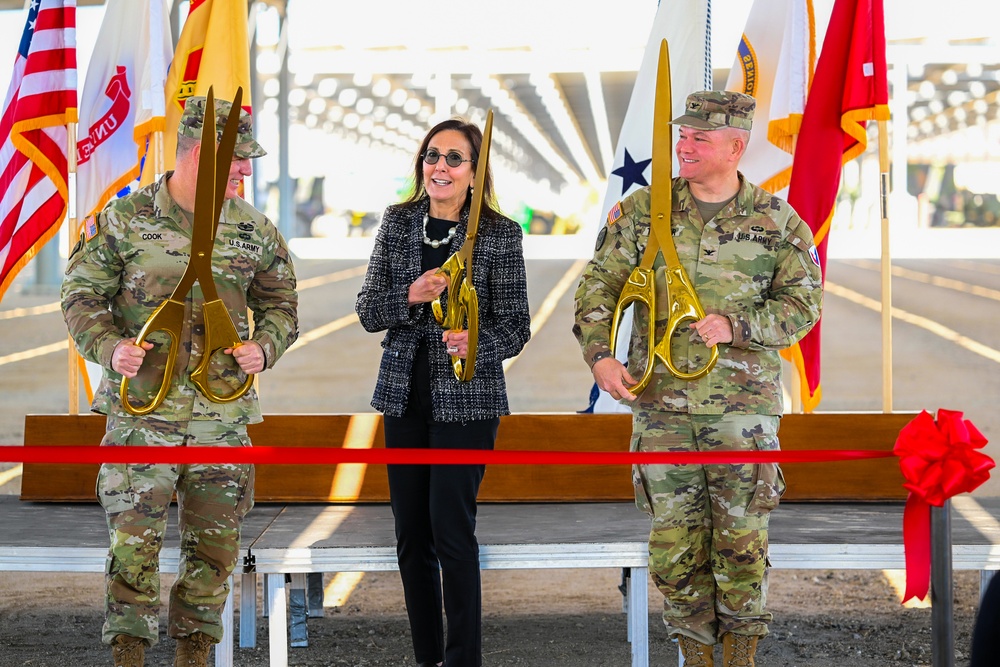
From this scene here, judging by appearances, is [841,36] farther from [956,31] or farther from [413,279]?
[956,31]

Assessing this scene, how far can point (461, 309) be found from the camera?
2.87 m

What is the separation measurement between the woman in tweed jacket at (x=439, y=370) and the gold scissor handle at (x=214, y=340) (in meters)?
0.43

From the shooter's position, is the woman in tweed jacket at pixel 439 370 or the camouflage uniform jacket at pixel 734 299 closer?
the camouflage uniform jacket at pixel 734 299

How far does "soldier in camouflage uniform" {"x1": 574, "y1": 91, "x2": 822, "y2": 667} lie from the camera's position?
9.15ft

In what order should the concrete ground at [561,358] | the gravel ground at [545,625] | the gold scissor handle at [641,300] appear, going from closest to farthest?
1. the gold scissor handle at [641,300]
2. the gravel ground at [545,625]
3. the concrete ground at [561,358]

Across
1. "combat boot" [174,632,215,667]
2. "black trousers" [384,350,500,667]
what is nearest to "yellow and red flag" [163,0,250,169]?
"black trousers" [384,350,500,667]

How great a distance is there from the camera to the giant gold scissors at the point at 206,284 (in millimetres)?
2650

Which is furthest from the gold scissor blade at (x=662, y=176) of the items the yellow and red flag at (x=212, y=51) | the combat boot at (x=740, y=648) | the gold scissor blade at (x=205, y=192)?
the yellow and red flag at (x=212, y=51)

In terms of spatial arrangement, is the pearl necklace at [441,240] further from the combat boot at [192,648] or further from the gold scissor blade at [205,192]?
the combat boot at [192,648]

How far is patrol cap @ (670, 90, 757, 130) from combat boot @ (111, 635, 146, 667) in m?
1.82

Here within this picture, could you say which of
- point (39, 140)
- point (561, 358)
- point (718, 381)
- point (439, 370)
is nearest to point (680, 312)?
point (718, 381)

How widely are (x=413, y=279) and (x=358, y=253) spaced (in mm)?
33757

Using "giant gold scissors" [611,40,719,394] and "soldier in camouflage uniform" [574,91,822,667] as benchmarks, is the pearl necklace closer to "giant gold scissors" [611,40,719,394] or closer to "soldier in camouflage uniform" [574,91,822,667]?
"soldier in camouflage uniform" [574,91,822,667]

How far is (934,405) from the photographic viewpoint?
391 inches
